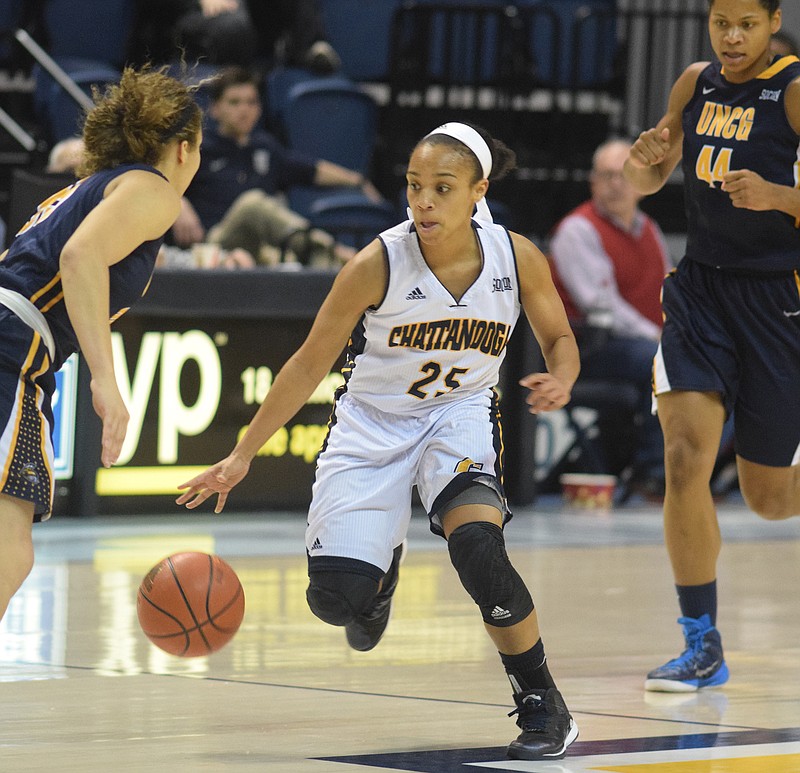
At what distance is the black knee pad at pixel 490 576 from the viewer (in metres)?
4.39

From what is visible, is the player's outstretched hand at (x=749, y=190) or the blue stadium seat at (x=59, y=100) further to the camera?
the blue stadium seat at (x=59, y=100)

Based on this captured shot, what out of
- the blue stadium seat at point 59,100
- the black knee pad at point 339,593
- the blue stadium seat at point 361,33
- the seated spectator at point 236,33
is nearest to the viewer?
the black knee pad at point 339,593

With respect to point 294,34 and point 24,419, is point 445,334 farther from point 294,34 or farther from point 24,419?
point 294,34

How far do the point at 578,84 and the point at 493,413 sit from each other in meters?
10.1

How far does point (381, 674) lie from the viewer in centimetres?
562

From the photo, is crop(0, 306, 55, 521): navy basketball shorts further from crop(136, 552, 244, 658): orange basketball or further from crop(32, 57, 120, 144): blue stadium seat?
crop(32, 57, 120, 144): blue stadium seat

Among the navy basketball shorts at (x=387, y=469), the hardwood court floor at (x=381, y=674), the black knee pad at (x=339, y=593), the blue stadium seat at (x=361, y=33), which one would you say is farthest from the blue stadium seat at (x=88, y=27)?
the black knee pad at (x=339, y=593)

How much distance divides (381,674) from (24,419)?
185cm

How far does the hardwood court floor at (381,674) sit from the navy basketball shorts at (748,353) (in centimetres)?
82

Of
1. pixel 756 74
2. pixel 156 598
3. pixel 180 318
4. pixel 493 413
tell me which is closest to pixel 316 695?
pixel 156 598

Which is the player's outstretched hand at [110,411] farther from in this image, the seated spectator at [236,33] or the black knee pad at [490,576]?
the seated spectator at [236,33]

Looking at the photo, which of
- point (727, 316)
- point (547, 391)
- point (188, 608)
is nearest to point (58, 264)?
point (188, 608)

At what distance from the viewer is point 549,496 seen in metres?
11.6

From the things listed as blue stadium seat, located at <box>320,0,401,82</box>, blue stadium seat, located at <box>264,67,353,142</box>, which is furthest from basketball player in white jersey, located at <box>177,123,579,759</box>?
blue stadium seat, located at <box>320,0,401,82</box>
